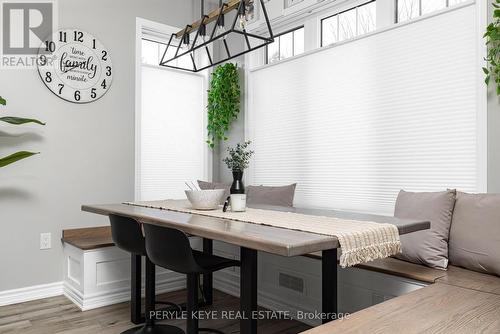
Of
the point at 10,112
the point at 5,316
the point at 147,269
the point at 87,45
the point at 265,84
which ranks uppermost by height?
the point at 87,45

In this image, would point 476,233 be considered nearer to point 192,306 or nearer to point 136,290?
point 192,306

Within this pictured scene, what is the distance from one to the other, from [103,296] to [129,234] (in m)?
1.12

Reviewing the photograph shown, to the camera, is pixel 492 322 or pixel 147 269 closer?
pixel 492 322

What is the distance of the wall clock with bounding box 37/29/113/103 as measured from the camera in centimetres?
338

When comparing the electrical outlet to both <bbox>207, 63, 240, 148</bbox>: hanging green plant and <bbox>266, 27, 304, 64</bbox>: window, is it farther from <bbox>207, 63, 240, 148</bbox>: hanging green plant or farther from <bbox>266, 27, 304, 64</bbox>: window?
<bbox>266, 27, 304, 64</bbox>: window

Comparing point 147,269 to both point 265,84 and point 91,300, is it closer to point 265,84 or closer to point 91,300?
point 91,300

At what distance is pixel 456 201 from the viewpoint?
2301 millimetres

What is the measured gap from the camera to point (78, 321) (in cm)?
278

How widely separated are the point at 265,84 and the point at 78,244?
2.24 m

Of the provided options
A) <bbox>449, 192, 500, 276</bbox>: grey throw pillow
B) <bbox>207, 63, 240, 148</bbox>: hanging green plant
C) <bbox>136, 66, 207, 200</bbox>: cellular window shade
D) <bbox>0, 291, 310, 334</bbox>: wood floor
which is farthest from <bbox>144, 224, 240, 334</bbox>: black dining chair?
<bbox>207, 63, 240, 148</bbox>: hanging green plant

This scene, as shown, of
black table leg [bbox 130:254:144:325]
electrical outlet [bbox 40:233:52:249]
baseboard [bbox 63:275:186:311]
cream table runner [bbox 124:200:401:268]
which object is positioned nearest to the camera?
cream table runner [bbox 124:200:401:268]

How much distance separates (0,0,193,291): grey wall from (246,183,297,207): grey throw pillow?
1.26 metres

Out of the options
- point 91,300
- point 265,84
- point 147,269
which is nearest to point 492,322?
point 147,269

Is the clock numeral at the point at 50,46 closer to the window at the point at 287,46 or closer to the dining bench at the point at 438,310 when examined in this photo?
the window at the point at 287,46
